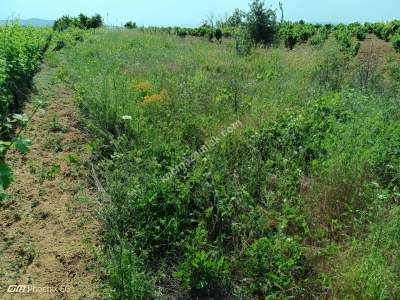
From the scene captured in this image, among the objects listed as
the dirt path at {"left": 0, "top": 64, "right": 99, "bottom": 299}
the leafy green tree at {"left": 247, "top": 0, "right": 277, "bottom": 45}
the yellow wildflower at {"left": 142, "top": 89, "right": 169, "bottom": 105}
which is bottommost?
the dirt path at {"left": 0, "top": 64, "right": 99, "bottom": 299}

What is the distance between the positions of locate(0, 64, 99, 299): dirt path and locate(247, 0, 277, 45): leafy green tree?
985cm

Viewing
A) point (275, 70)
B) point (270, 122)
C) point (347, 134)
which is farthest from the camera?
point (275, 70)

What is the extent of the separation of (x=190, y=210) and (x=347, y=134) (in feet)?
6.80

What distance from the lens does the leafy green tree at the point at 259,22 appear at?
1338 cm

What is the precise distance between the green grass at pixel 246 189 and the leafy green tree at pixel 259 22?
748 centimetres

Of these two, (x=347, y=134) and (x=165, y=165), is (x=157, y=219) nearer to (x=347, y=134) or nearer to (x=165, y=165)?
(x=165, y=165)

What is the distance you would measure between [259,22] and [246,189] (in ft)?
35.3

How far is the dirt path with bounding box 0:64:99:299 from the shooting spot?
114 inches

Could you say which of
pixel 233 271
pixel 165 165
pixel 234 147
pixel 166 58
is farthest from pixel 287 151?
pixel 166 58

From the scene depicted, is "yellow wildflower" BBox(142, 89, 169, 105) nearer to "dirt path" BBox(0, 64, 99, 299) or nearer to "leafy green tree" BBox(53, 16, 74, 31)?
"dirt path" BBox(0, 64, 99, 299)

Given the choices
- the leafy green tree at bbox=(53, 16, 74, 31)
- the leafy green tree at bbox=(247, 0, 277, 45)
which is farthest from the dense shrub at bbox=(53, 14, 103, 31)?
the leafy green tree at bbox=(247, 0, 277, 45)

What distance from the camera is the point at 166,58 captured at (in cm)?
952

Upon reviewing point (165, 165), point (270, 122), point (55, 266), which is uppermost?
point (270, 122)

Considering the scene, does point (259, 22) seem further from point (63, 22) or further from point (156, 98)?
point (63, 22)
